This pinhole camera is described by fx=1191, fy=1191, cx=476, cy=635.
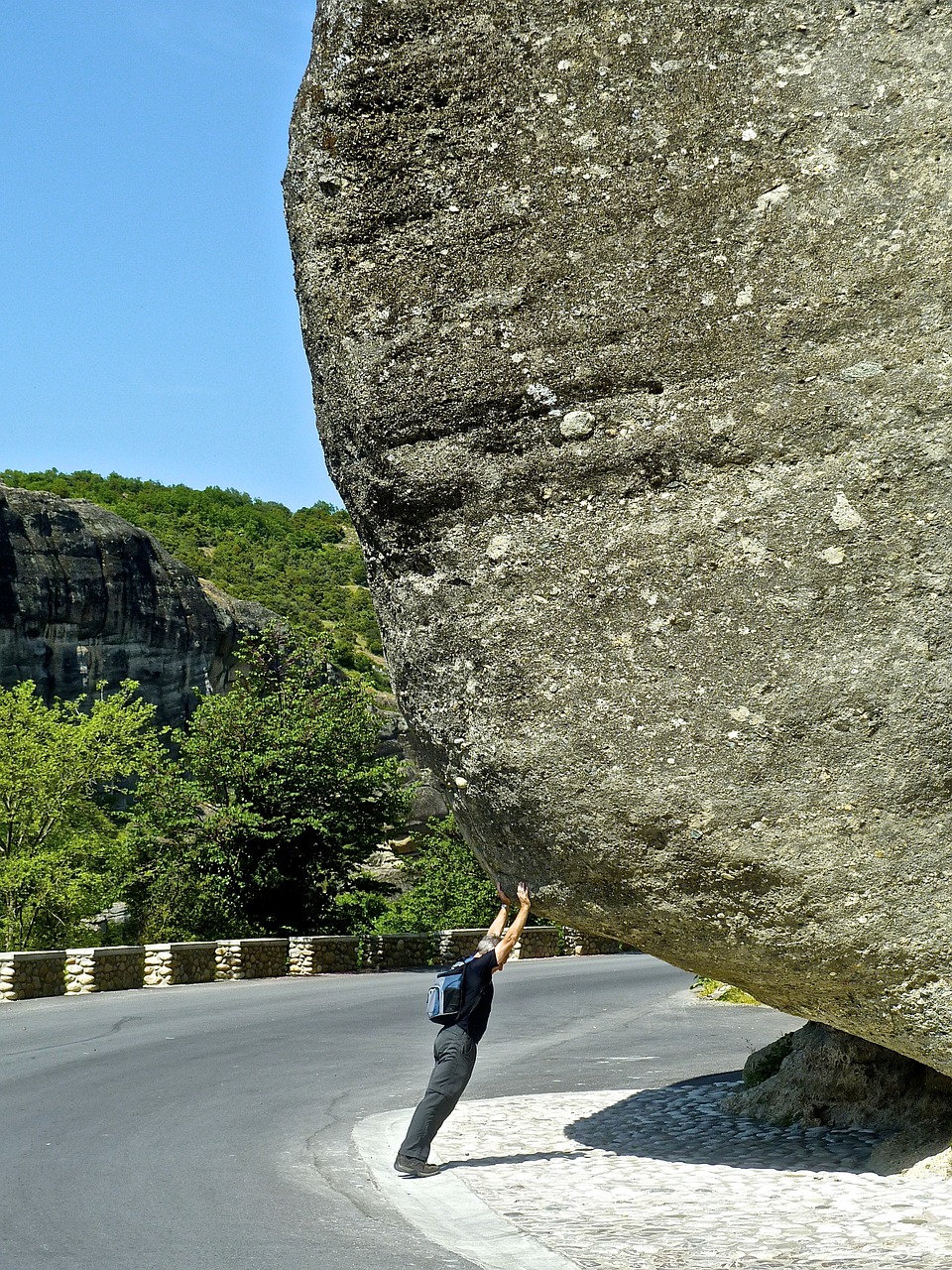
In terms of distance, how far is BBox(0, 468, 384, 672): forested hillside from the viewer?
6875cm

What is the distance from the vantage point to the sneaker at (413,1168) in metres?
6.41

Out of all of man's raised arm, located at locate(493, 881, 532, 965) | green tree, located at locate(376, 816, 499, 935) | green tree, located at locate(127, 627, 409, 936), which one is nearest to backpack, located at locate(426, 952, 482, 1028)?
man's raised arm, located at locate(493, 881, 532, 965)

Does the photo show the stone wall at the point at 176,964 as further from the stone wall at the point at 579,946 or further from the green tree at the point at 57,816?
the stone wall at the point at 579,946

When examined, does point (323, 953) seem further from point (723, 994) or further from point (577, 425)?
point (577, 425)

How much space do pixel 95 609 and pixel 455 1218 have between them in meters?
38.2

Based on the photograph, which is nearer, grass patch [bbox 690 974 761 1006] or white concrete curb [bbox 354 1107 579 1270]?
white concrete curb [bbox 354 1107 579 1270]

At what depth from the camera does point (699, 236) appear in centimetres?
564

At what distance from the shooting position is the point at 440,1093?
6.45 meters

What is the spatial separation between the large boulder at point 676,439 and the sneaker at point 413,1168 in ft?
5.30

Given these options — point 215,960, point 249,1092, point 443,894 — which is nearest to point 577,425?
point 249,1092

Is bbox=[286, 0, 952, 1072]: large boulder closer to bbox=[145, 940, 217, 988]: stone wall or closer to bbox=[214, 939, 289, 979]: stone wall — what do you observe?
bbox=[145, 940, 217, 988]: stone wall

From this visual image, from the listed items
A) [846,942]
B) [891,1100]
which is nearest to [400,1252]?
[846,942]

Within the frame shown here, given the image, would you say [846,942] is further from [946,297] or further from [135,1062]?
[135,1062]

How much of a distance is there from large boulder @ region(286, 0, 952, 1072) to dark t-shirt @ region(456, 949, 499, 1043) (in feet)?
2.15
